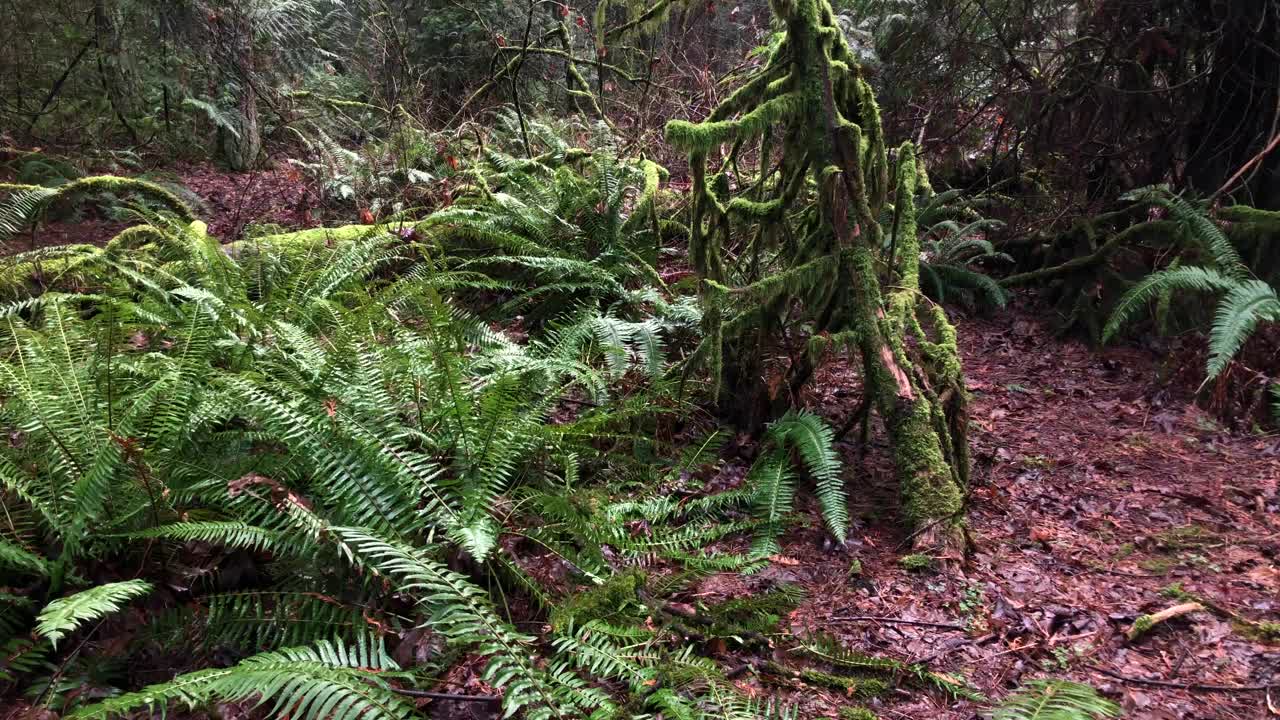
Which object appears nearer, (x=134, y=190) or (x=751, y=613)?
(x=751, y=613)

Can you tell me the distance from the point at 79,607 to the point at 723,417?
9.39 ft

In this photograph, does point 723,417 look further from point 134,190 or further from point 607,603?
point 134,190

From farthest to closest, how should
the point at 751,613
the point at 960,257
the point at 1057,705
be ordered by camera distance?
the point at 960,257 < the point at 751,613 < the point at 1057,705

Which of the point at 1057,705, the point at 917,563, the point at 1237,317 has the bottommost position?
the point at 917,563

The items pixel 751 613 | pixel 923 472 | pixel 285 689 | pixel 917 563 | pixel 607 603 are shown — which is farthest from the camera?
pixel 923 472

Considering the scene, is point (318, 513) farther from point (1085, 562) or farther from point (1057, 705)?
point (1085, 562)

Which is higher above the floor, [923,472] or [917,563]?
[923,472]

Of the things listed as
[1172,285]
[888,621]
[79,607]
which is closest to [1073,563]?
[888,621]

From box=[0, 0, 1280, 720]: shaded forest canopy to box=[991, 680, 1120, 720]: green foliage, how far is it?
0.02 m

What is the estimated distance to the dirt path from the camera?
Answer: 223cm

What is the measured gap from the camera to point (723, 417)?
384 centimetres

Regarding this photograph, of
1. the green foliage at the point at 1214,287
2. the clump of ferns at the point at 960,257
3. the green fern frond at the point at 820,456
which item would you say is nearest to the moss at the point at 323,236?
the green fern frond at the point at 820,456

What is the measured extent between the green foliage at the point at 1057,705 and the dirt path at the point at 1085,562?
243 millimetres

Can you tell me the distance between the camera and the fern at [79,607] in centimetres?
153
